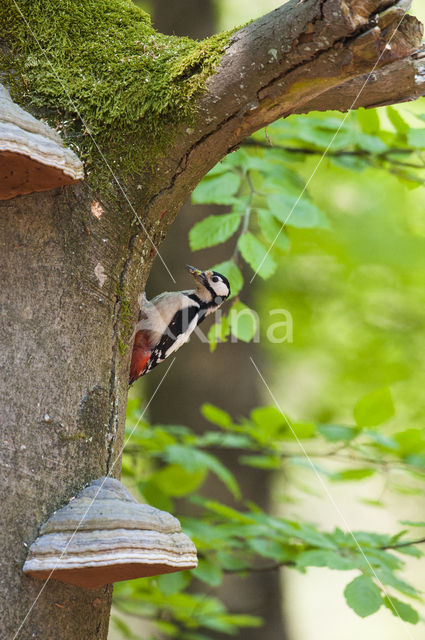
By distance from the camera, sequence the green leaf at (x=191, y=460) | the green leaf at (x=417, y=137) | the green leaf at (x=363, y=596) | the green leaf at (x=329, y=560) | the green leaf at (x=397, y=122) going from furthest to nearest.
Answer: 1. the green leaf at (x=191, y=460)
2. the green leaf at (x=397, y=122)
3. the green leaf at (x=417, y=137)
4. the green leaf at (x=329, y=560)
5. the green leaf at (x=363, y=596)

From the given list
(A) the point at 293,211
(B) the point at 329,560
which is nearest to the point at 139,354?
(A) the point at 293,211

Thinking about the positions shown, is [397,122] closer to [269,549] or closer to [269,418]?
[269,418]

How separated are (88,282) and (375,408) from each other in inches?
77.8

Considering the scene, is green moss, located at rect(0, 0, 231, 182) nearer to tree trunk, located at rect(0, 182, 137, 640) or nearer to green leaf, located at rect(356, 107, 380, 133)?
tree trunk, located at rect(0, 182, 137, 640)

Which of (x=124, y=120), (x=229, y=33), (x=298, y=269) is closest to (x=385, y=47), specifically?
(x=229, y=33)

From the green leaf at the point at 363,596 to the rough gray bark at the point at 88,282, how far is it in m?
1.21

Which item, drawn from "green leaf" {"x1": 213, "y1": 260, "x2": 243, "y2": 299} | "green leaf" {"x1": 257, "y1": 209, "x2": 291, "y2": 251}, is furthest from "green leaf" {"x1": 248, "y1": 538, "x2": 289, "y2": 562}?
"green leaf" {"x1": 257, "y1": 209, "x2": 291, "y2": 251}

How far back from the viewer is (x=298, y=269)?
8.26 meters

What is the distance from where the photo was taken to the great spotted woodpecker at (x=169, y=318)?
13.2 feet

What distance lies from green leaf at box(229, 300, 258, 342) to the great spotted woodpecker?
0.28m

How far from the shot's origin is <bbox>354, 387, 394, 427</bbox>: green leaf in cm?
331

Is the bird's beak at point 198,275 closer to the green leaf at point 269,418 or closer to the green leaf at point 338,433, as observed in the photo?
the green leaf at point 269,418

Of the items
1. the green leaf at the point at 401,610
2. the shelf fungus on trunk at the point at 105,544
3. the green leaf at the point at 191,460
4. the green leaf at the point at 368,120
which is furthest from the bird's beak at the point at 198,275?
the shelf fungus on trunk at the point at 105,544

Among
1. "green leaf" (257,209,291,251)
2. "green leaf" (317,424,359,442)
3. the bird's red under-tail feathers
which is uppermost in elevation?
"green leaf" (257,209,291,251)
